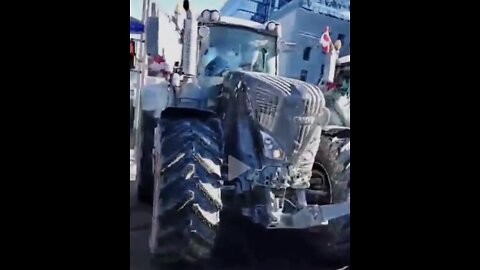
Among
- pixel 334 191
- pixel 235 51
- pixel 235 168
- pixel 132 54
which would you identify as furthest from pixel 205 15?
pixel 334 191

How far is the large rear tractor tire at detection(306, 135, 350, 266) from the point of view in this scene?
9.43ft

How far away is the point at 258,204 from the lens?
9.19 ft

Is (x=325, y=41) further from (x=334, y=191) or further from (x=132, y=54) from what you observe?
(x=132, y=54)

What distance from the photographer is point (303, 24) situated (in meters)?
2.83

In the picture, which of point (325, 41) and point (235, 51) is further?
point (325, 41)

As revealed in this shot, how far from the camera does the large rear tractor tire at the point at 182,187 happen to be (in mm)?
2664

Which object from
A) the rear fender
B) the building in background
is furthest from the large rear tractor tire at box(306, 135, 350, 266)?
the building in background

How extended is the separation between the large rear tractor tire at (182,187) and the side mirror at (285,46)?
44cm

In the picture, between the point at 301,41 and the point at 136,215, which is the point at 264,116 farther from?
the point at 136,215

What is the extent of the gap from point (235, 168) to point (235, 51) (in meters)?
0.48

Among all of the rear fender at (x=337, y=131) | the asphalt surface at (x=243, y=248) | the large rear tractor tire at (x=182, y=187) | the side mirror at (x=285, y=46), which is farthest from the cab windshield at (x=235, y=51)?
the asphalt surface at (x=243, y=248)

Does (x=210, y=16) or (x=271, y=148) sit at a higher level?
(x=210, y=16)

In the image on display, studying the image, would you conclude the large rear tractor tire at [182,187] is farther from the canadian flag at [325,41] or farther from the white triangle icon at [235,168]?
the canadian flag at [325,41]
